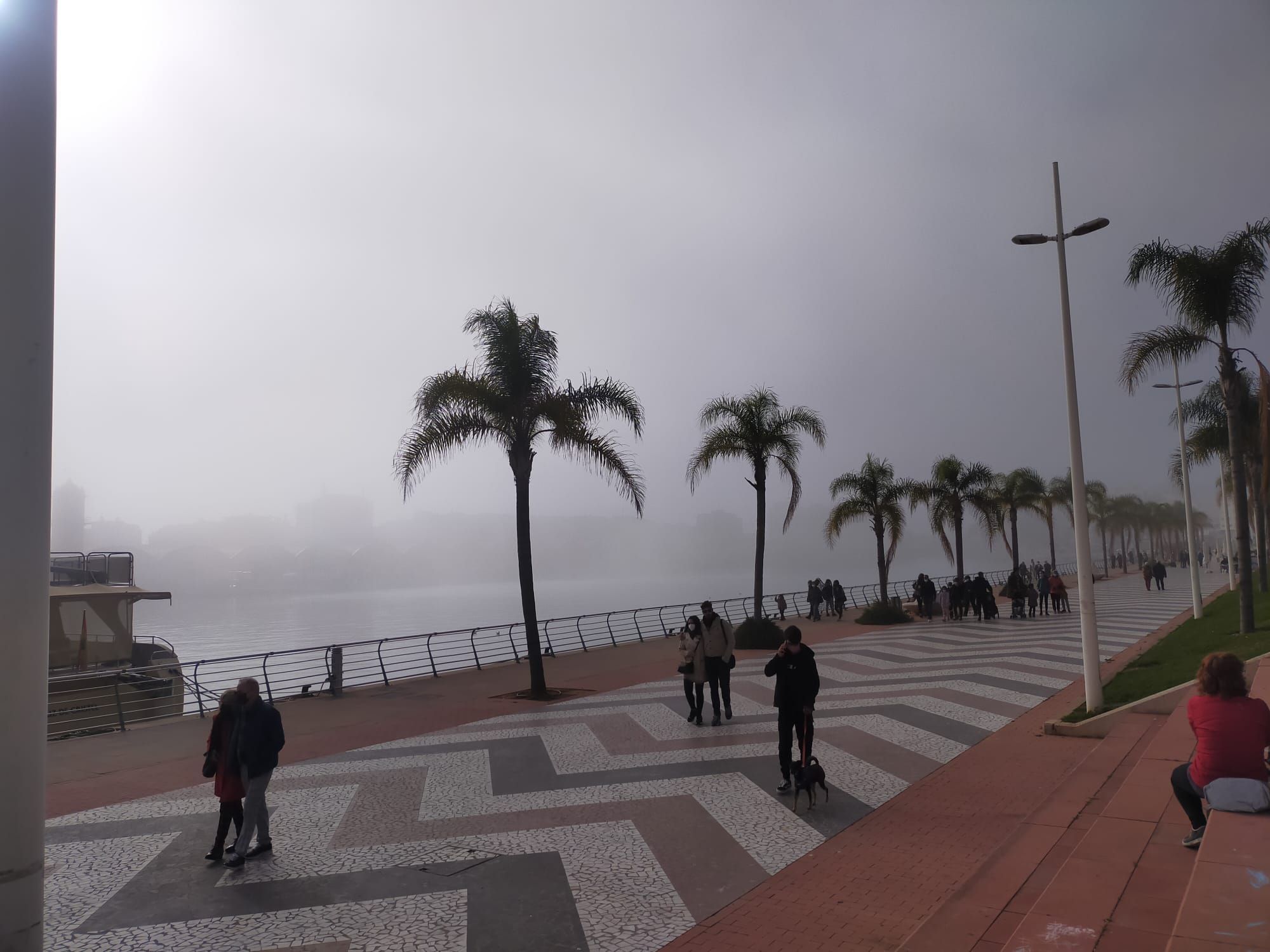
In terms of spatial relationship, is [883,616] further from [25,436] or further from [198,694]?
[25,436]

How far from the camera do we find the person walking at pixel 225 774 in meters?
6.43

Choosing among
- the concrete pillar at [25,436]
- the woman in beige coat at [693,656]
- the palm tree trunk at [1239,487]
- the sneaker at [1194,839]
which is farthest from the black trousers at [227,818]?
the palm tree trunk at [1239,487]

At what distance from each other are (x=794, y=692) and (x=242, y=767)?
15.4 feet

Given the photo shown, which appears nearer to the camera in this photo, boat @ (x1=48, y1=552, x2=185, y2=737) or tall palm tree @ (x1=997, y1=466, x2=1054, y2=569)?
boat @ (x1=48, y1=552, x2=185, y2=737)

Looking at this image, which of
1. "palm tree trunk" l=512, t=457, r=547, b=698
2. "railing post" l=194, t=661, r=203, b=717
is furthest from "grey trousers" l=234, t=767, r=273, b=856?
"palm tree trunk" l=512, t=457, r=547, b=698

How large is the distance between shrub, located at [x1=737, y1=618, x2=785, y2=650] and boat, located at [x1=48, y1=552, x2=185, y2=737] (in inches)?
538

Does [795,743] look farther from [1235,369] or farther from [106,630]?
[106,630]

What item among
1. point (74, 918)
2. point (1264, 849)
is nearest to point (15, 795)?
point (74, 918)

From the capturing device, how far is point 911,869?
567 cm

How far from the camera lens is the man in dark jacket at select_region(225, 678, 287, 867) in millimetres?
6426

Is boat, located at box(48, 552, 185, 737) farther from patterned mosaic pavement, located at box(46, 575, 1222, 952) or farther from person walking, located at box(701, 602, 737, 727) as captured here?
person walking, located at box(701, 602, 737, 727)

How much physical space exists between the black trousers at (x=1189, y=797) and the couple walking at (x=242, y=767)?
633 centimetres

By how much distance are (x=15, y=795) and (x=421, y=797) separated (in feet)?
19.4

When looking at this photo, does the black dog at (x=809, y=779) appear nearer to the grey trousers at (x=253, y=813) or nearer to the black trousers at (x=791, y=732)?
the black trousers at (x=791, y=732)
